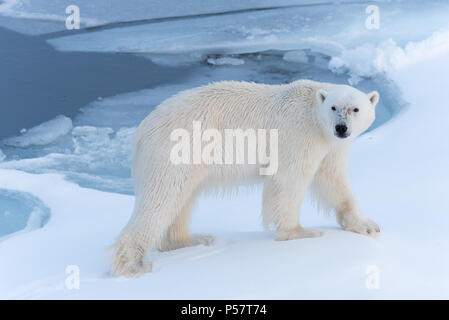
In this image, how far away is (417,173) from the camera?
4.68 meters

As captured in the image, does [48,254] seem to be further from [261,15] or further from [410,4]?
[410,4]

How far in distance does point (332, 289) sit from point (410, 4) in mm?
8580

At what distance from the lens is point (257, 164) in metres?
3.32

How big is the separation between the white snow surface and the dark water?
6.70 ft

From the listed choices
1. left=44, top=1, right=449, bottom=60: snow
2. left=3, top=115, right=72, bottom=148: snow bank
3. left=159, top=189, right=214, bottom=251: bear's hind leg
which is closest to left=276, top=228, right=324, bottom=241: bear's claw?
left=159, top=189, right=214, bottom=251: bear's hind leg

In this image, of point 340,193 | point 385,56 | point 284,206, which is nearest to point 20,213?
point 284,206

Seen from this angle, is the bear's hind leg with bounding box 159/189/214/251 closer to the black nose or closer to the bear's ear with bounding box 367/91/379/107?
the black nose

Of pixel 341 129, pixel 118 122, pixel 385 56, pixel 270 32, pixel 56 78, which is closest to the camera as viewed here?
pixel 341 129

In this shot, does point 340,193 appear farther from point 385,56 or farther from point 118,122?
point 385,56

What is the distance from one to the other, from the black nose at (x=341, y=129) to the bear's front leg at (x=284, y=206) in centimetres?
38

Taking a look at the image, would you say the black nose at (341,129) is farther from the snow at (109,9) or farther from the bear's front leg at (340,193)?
the snow at (109,9)

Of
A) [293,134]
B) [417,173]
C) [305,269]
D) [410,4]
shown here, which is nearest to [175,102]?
[293,134]

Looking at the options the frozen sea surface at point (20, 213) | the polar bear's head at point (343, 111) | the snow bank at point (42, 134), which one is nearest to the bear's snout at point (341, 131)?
the polar bear's head at point (343, 111)

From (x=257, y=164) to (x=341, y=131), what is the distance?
21.0 inches
